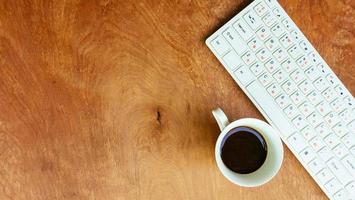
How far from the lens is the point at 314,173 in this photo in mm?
703

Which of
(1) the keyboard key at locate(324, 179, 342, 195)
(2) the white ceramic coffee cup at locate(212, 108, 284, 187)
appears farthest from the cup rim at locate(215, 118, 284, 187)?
(1) the keyboard key at locate(324, 179, 342, 195)

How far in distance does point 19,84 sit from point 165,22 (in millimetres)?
239

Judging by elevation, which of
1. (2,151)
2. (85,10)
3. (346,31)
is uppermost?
(85,10)

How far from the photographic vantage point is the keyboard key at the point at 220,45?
0.70 m

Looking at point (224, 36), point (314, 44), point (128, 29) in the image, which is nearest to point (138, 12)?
point (128, 29)

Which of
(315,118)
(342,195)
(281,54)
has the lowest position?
(342,195)

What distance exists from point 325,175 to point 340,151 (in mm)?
43

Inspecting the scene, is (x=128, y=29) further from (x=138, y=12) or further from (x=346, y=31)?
(x=346, y=31)

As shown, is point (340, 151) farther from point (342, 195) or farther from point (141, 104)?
point (141, 104)

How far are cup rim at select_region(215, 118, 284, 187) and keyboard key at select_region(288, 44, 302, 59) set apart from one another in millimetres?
120

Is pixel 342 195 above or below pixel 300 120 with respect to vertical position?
below

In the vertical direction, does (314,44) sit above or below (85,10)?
below

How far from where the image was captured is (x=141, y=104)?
2.34 ft

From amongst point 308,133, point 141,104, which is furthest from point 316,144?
point 141,104
